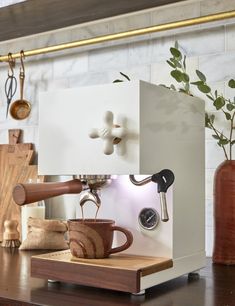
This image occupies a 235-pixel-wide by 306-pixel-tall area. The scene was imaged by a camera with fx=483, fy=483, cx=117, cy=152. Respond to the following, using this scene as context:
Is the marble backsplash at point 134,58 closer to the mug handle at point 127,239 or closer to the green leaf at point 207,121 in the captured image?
the green leaf at point 207,121

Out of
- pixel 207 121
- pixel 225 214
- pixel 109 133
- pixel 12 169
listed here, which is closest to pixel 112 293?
pixel 109 133

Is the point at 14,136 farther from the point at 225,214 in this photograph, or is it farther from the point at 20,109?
the point at 225,214

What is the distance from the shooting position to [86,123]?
1034mm

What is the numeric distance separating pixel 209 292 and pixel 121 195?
287mm

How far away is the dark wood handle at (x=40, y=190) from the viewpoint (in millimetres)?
938

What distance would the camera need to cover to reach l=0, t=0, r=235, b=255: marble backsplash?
→ 150 centimetres

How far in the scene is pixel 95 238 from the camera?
103cm

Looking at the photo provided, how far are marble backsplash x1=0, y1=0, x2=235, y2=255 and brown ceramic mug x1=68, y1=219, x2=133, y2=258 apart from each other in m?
0.53

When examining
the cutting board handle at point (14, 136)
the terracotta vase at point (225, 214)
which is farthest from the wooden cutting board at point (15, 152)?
the terracotta vase at point (225, 214)

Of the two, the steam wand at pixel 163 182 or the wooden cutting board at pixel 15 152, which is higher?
the wooden cutting board at pixel 15 152

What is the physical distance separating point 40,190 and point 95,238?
16 centimetres

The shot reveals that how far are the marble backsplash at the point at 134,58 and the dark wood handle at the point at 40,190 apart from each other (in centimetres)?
60

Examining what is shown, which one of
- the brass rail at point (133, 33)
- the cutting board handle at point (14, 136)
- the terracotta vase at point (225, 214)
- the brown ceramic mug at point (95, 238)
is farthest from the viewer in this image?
the cutting board handle at point (14, 136)

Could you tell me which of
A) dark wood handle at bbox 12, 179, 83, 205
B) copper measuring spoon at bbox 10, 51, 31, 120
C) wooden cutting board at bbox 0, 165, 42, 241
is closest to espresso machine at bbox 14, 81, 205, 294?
dark wood handle at bbox 12, 179, 83, 205
